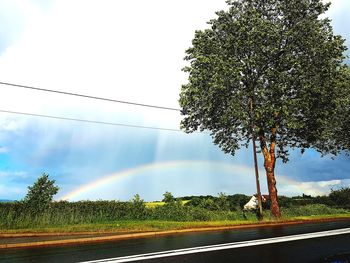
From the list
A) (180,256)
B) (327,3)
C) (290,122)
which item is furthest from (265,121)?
(180,256)

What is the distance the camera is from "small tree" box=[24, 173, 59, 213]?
20234 millimetres

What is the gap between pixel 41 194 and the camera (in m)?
21.4

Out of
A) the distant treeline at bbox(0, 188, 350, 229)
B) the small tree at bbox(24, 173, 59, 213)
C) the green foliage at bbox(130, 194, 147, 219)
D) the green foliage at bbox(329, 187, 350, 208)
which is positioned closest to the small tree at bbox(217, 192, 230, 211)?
the distant treeline at bbox(0, 188, 350, 229)

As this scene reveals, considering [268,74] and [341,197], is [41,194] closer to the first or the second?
[268,74]

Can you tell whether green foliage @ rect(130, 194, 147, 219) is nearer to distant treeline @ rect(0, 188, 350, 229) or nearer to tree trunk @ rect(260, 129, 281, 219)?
distant treeline @ rect(0, 188, 350, 229)

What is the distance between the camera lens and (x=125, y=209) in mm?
22938

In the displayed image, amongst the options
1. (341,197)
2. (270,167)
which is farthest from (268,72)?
(341,197)

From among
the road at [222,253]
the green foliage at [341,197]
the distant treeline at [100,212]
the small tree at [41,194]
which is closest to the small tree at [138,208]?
the distant treeline at [100,212]

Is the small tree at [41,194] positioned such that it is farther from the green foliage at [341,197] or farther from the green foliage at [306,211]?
the green foliage at [341,197]

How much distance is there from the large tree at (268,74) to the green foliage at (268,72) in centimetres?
7

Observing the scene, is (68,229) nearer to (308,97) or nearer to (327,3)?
(308,97)

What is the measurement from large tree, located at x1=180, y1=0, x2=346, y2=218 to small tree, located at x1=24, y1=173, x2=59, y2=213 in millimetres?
12340

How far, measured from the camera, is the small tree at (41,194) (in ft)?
66.4

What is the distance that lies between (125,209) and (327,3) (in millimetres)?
23906
